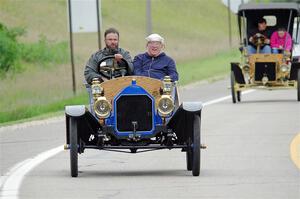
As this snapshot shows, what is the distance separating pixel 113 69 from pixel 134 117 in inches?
48.1

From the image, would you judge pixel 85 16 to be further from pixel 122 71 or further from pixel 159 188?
pixel 159 188

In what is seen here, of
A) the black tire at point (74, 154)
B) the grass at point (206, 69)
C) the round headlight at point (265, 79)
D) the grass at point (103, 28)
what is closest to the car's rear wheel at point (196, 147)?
the black tire at point (74, 154)

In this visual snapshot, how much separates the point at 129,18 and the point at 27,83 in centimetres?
5945

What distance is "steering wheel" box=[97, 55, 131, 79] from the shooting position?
14844 millimetres

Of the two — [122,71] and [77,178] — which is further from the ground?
[122,71]

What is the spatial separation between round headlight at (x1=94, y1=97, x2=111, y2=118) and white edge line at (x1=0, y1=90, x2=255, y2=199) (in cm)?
115

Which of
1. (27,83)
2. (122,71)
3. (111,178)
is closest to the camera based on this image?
(111,178)

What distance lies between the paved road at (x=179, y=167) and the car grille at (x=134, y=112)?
1.85 feet

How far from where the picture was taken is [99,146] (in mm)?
13922

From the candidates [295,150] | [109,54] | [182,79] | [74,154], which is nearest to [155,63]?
[109,54]

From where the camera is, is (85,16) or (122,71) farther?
(85,16)

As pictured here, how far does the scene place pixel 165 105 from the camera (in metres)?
13.7

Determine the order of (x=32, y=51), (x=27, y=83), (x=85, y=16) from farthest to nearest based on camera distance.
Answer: (x=32, y=51) < (x=27, y=83) < (x=85, y=16)

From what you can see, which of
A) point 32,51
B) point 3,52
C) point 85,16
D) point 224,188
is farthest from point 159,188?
point 32,51
